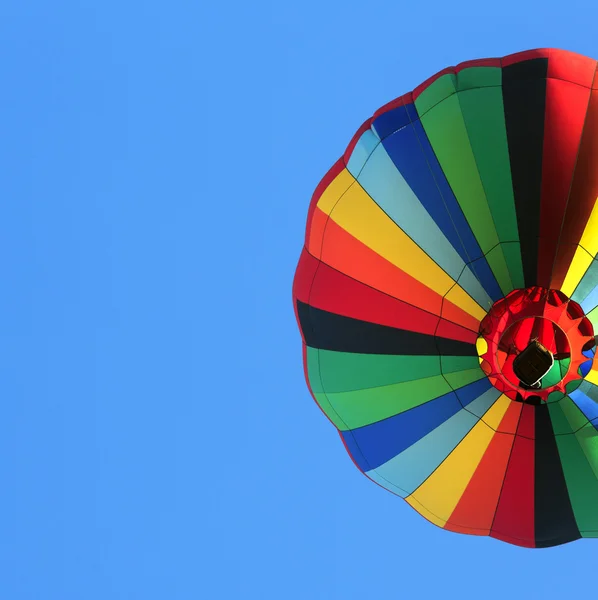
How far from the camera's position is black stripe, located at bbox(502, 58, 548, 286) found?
28.2 ft

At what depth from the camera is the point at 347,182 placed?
9.65 metres

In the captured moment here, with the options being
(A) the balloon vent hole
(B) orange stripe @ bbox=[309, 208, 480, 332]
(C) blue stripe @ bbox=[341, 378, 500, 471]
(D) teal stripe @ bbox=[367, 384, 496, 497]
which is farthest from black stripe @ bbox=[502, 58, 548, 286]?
(D) teal stripe @ bbox=[367, 384, 496, 497]

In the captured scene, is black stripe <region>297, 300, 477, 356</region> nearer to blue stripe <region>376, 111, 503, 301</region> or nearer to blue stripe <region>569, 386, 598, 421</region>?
blue stripe <region>376, 111, 503, 301</region>

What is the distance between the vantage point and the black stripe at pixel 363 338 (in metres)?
9.02

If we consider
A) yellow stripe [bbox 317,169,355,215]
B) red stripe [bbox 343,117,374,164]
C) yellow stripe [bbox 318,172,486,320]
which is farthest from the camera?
yellow stripe [bbox 317,169,355,215]

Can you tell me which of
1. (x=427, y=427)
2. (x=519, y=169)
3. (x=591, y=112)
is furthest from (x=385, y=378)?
(x=591, y=112)

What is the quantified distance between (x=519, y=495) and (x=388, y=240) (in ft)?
7.26

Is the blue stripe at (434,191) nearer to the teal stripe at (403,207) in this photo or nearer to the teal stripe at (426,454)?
the teal stripe at (403,207)

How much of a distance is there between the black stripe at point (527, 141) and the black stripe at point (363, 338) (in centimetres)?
82

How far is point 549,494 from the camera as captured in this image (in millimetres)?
9336

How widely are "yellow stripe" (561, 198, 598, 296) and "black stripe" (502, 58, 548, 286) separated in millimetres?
241

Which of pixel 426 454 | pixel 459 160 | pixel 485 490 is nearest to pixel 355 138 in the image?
pixel 459 160

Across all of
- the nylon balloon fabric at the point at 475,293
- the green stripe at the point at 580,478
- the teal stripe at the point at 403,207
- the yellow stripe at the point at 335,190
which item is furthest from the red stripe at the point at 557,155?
the yellow stripe at the point at 335,190

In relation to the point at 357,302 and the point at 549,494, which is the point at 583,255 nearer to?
the point at 357,302
